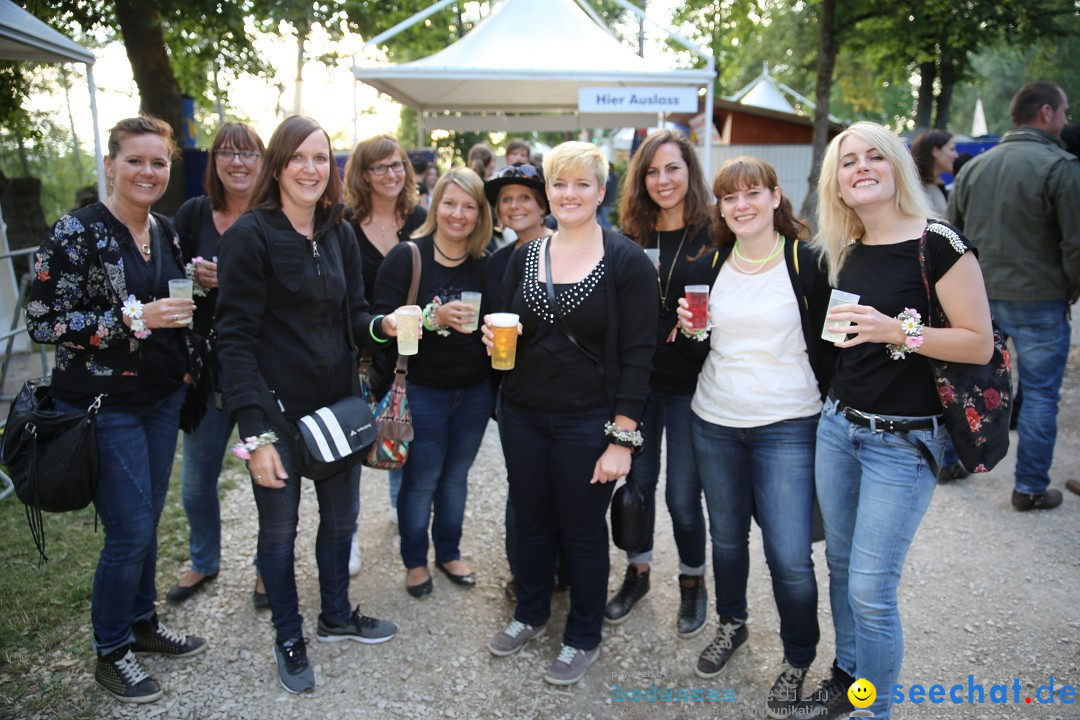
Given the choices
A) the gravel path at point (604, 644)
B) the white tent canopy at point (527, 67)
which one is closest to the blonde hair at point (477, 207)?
the gravel path at point (604, 644)

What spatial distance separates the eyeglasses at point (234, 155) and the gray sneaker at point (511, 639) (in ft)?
7.65

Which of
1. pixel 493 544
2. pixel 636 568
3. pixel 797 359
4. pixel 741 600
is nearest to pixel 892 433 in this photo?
pixel 797 359

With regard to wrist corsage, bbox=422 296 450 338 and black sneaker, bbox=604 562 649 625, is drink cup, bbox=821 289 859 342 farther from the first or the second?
black sneaker, bbox=604 562 649 625

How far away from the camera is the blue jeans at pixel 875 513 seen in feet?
7.18

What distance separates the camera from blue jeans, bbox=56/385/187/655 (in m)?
2.54

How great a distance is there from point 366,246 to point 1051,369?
12.7 ft

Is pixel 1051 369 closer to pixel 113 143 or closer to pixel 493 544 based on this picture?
pixel 493 544

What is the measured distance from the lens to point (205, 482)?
329 cm

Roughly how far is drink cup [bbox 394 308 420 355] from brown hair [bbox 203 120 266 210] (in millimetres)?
1082

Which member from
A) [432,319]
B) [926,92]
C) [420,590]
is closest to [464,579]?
[420,590]

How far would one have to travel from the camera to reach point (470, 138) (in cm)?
2169

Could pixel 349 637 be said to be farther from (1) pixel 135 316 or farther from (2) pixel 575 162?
(2) pixel 575 162

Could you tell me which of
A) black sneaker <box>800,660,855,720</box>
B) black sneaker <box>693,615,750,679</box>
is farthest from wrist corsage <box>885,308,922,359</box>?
black sneaker <box>693,615,750,679</box>

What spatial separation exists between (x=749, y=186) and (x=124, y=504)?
2.49 metres
